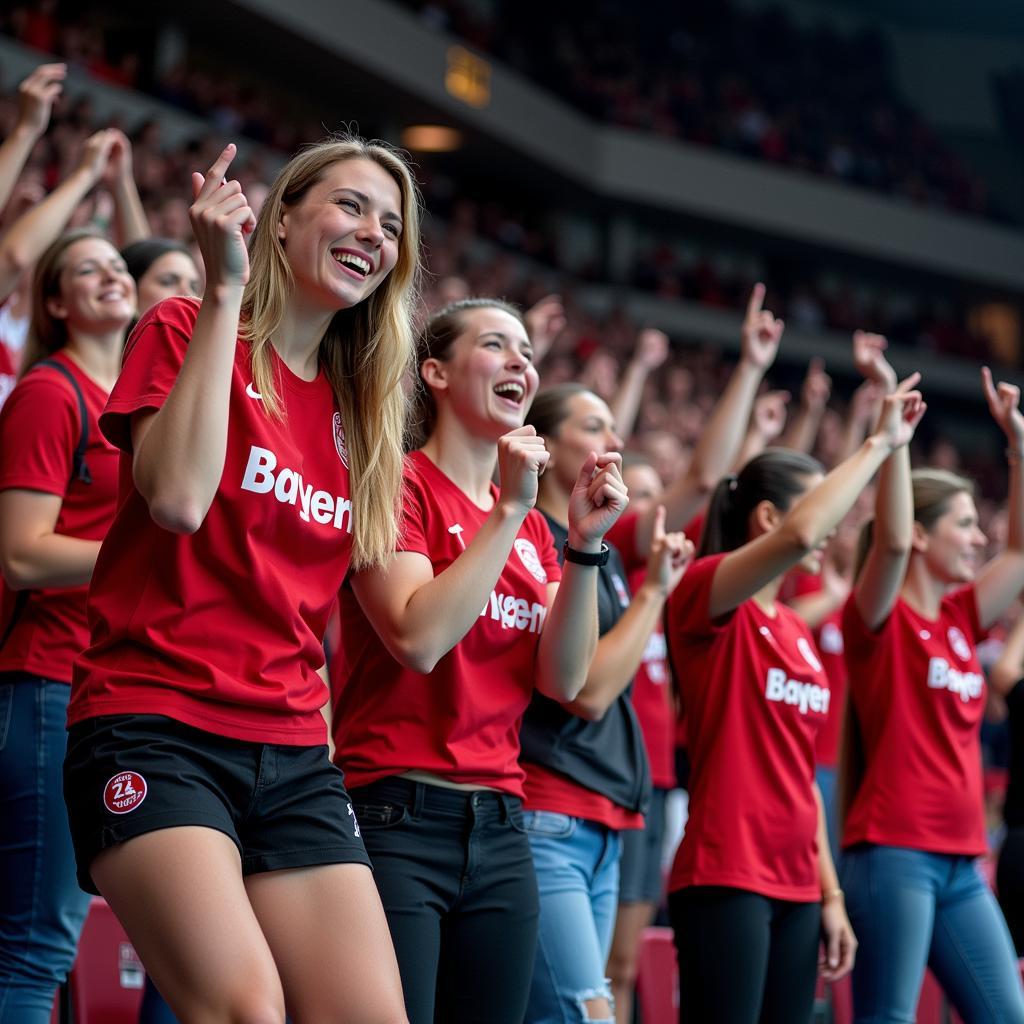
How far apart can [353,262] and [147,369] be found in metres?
0.43

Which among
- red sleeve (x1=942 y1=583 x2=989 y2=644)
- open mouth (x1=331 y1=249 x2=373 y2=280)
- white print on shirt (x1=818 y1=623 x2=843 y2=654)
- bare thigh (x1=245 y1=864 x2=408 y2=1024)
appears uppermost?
open mouth (x1=331 y1=249 x2=373 y2=280)

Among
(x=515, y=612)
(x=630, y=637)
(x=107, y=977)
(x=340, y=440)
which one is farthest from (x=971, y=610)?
(x=107, y=977)

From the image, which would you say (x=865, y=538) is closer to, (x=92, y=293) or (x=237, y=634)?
(x=92, y=293)

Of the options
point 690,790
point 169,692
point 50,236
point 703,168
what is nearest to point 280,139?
point 703,168

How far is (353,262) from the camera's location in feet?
7.61

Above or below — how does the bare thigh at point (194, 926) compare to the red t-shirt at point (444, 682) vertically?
below

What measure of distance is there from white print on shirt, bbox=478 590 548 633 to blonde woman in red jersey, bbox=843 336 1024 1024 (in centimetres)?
133

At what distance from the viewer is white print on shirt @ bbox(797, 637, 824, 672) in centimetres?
355

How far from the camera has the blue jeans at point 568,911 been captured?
9.29 ft

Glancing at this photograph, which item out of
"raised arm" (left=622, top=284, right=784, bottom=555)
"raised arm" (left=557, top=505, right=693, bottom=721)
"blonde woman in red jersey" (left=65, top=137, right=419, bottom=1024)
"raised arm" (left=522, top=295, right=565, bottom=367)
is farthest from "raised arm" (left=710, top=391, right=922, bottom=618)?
"blonde woman in red jersey" (left=65, top=137, right=419, bottom=1024)

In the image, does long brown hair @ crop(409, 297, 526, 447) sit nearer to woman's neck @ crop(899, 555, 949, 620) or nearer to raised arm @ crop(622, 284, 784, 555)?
raised arm @ crop(622, 284, 784, 555)

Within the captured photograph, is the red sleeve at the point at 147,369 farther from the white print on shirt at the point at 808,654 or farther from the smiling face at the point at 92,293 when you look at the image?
the white print on shirt at the point at 808,654

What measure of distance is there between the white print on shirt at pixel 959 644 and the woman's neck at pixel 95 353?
239cm

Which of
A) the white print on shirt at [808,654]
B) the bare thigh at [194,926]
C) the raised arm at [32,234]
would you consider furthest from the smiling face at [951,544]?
the bare thigh at [194,926]
